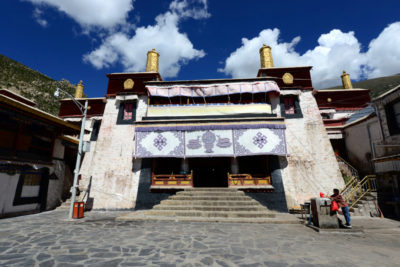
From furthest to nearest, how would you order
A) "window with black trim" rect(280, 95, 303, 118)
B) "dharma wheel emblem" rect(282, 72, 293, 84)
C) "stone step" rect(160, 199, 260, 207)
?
"dharma wheel emblem" rect(282, 72, 293, 84), "window with black trim" rect(280, 95, 303, 118), "stone step" rect(160, 199, 260, 207)

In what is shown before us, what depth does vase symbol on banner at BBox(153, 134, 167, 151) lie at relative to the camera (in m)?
13.3

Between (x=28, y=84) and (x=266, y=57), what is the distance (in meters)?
59.7

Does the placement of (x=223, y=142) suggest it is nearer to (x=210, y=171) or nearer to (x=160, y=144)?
(x=210, y=171)

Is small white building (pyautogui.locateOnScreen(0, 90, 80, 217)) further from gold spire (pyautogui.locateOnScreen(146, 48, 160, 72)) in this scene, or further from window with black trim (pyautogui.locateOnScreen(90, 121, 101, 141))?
gold spire (pyautogui.locateOnScreen(146, 48, 160, 72))

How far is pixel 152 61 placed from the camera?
18.0 m

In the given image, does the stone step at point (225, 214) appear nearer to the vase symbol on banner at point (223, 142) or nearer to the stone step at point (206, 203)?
the stone step at point (206, 203)

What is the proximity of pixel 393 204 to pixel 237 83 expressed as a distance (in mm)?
11793

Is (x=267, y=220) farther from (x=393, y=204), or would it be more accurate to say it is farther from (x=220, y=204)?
(x=393, y=204)

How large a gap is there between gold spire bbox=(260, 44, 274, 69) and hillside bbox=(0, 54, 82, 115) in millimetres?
49757

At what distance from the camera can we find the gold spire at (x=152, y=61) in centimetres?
1778

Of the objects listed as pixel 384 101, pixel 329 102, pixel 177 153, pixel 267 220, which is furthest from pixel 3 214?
pixel 329 102

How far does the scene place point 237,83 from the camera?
48.4 feet

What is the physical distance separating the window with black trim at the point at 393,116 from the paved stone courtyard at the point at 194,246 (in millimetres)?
6297

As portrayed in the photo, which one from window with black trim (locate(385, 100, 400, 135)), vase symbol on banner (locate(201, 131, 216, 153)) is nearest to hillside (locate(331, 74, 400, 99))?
window with black trim (locate(385, 100, 400, 135))
